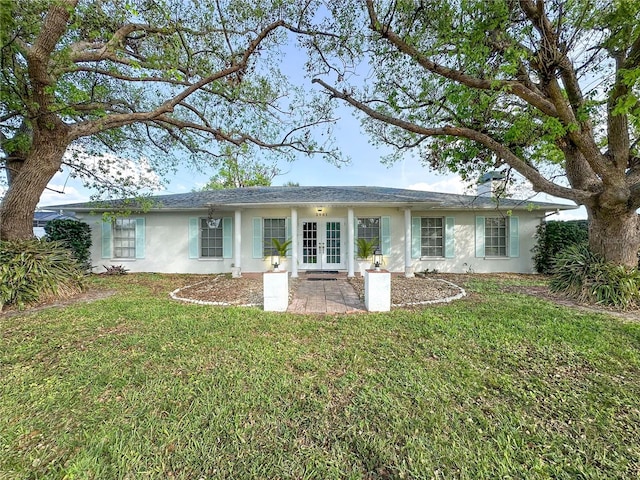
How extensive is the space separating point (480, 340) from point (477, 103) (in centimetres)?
559

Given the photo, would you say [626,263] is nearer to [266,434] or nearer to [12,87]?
[266,434]

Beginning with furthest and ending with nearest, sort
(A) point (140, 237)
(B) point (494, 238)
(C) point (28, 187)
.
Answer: (B) point (494, 238) → (A) point (140, 237) → (C) point (28, 187)

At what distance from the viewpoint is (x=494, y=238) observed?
34.1ft

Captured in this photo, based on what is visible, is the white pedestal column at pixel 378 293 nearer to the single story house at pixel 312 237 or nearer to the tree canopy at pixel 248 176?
the single story house at pixel 312 237

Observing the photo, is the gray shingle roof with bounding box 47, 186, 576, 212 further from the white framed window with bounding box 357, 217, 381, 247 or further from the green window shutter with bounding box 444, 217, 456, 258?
the white framed window with bounding box 357, 217, 381, 247

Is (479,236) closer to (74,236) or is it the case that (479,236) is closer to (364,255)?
(364,255)

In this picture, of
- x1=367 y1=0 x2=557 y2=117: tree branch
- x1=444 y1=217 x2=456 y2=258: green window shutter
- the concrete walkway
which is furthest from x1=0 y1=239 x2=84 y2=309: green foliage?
x1=444 y1=217 x2=456 y2=258: green window shutter

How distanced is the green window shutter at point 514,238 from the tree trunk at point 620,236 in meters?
4.14

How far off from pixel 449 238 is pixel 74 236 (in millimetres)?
14479

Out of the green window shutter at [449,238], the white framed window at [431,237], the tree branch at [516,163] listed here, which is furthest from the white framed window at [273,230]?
the green window shutter at [449,238]

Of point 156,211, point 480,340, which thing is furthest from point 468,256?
point 156,211

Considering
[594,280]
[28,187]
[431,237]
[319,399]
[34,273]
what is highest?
[28,187]

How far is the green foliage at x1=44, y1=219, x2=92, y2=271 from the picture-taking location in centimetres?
915

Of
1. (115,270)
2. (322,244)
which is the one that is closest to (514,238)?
(322,244)
